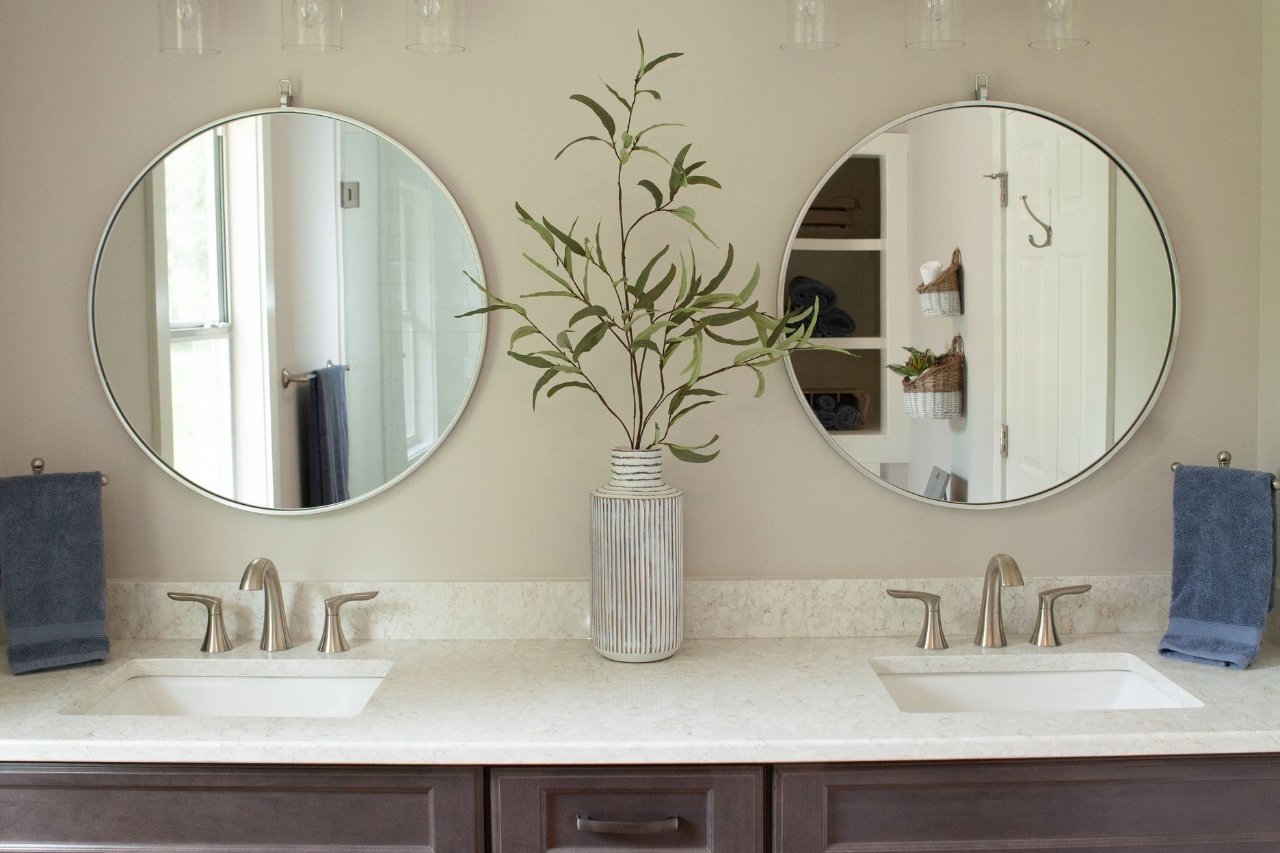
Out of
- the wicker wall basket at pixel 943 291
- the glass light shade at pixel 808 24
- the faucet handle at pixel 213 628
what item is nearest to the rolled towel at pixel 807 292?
the wicker wall basket at pixel 943 291

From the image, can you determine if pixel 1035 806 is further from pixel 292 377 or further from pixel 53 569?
pixel 53 569

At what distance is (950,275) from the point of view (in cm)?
208

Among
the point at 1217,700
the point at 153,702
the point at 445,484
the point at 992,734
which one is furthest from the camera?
the point at 445,484

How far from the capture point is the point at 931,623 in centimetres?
203

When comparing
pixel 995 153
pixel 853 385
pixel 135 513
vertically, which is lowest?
pixel 135 513

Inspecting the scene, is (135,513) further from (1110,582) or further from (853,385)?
(1110,582)

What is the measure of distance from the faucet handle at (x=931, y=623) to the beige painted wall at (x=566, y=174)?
14 centimetres

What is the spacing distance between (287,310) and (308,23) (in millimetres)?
526

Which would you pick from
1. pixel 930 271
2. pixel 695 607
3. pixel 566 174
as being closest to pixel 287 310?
pixel 566 174

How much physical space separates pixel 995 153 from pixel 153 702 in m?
1.88

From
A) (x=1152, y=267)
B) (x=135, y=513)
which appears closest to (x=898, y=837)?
(x=1152, y=267)

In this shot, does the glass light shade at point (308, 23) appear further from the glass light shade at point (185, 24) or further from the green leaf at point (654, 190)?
the green leaf at point (654, 190)

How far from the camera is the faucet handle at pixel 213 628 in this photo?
2.04 meters

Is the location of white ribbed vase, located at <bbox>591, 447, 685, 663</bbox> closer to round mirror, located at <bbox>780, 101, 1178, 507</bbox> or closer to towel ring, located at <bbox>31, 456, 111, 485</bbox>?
round mirror, located at <bbox>780, 101, 1178, 507</bbox>
